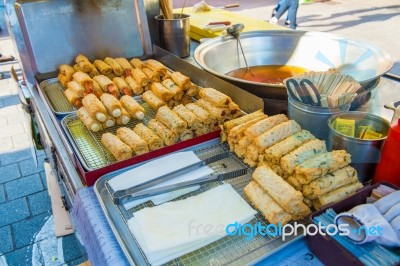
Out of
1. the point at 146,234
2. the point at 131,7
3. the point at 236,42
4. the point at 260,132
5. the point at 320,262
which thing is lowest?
the point at 320,262

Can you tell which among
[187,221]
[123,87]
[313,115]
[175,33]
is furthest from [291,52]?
[187,221]

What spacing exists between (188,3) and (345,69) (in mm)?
9902

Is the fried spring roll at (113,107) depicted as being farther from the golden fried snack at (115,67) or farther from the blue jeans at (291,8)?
the blue jeans at (291,8)

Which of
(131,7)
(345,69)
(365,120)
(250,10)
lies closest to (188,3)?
(250,10)

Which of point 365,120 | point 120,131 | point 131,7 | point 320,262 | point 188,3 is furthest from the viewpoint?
point 188,3

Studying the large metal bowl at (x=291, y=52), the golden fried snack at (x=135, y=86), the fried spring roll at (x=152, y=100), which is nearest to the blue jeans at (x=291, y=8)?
the large metal bowl at (x=291, y=52)

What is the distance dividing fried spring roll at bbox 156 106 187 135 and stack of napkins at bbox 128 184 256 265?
0.43 meters

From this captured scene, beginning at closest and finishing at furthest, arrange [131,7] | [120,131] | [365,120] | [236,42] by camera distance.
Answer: [365,120], [120,131], [236,42], [131,7]

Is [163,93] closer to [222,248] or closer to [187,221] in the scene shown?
[187,221]

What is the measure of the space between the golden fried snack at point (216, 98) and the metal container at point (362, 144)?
530mm

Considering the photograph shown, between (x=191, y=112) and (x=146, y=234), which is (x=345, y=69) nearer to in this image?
(x=191, y=112)

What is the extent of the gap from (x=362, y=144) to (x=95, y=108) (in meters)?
1.21

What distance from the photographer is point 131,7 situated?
2432 mm

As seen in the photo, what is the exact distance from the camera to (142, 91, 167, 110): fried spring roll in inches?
73.3
